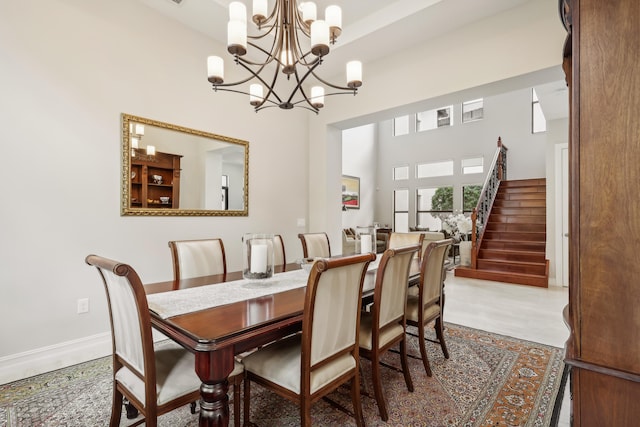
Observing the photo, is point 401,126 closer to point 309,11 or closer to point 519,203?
point 519,203

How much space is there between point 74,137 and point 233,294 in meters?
2.02

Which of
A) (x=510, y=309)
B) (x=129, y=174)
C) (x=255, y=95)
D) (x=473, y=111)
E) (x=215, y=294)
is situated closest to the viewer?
(x=215, y=294)

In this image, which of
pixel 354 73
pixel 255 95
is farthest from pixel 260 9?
pixel 354 73

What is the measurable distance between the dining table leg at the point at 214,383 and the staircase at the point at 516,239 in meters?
5.51

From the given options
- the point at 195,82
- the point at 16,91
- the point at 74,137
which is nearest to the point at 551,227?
the point at 195,82

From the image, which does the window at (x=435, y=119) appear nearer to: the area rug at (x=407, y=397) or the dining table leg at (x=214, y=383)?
the area rug at (x=407, y=397)

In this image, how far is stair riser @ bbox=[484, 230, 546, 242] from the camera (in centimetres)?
611

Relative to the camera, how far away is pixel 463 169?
9.48 meters

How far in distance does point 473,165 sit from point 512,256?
14.4 feet

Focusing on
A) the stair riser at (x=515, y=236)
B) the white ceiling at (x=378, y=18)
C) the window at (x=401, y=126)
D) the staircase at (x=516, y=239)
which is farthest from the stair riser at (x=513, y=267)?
the window at (x=401, y=126)

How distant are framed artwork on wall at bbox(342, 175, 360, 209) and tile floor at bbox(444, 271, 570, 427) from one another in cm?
464

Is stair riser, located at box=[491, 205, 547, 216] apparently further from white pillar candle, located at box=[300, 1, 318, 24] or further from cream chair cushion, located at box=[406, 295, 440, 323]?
white pillar candle, located at box=[300, 1, 318, 24]

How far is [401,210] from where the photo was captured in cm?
1070

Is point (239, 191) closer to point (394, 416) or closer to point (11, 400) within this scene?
point (11, 400)
